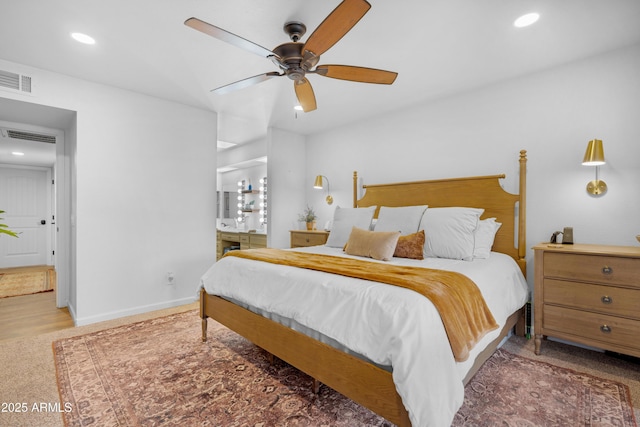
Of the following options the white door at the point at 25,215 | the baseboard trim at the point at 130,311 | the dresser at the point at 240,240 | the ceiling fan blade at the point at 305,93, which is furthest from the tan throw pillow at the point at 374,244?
the white door at the point at 25,215

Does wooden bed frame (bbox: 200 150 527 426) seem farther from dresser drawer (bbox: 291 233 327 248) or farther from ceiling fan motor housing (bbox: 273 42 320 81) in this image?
ceiling fan motor housing (bbox: 273 42 320 81)

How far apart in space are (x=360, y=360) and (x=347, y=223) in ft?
6.75

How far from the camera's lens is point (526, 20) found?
2.07 m

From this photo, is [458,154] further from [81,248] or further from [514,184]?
[81,248]

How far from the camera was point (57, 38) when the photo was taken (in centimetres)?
232

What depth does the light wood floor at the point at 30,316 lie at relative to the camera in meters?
2.92

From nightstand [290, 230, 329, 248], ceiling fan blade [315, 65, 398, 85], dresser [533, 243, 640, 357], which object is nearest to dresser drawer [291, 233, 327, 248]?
nightstand [290, 230, 329, 248]

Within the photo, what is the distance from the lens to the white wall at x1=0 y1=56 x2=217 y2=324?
9.98 ft

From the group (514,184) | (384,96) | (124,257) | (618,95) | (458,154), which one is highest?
(384,96)

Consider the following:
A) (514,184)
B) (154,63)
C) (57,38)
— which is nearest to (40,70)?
(57,38)

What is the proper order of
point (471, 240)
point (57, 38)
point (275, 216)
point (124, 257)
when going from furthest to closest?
1. point (275, 216)
2. point (124, 257)
3. point (471, 240)
4. point (57, 38)

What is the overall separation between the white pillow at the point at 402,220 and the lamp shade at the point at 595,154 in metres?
1.31

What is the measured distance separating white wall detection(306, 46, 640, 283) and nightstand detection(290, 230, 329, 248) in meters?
1.30

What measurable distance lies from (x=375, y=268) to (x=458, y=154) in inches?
81.4
